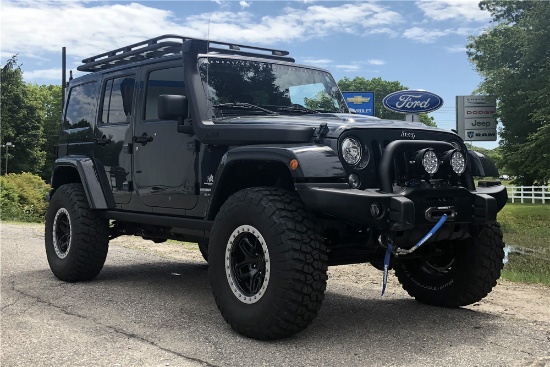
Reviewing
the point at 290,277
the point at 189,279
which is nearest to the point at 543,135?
the point at 189,279

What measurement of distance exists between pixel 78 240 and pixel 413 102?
10.8 meters

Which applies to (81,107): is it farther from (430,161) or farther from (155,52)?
(430,161)

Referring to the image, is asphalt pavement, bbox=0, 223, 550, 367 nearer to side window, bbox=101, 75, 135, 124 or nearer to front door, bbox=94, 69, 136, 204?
front door, bbox=94, 69, 136, 204

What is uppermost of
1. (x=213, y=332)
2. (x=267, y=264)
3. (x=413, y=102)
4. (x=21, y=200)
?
(x=413, y=102)

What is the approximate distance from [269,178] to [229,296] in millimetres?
1013

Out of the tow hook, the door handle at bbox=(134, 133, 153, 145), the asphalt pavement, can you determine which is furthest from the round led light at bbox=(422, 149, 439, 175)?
the door handle at bbox=(134, 133, 153, 145)

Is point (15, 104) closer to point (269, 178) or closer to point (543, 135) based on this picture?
point (543, 135)

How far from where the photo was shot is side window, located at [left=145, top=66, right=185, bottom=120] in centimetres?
578

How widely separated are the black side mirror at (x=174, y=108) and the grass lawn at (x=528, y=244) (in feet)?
15.4

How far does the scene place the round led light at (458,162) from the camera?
4.74m

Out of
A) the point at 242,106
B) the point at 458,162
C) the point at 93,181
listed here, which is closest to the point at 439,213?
the point at 458,162

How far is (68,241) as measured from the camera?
6996mm

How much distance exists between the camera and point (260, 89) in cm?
577

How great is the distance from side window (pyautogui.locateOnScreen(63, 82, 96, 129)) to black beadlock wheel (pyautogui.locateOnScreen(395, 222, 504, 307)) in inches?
152
